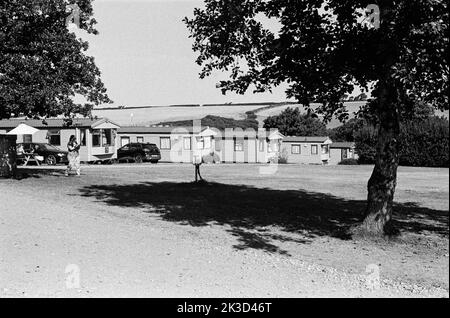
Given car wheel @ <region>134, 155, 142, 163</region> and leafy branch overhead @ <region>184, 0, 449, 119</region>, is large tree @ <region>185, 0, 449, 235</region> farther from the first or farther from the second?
car wheel @ <region>134, 155, 142, 163</region>

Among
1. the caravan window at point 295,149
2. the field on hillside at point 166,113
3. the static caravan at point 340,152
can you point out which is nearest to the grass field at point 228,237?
the caravan window at point 295,149

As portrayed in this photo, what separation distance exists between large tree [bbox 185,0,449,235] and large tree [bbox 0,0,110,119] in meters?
10.1

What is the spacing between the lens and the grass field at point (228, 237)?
6.86 m

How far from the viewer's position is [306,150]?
53000mm

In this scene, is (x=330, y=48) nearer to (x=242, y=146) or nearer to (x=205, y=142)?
(x=205, y=142)

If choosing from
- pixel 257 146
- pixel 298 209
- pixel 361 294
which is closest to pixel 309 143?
pixel 257 146

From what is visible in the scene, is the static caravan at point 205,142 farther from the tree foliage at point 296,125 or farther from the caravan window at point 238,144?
the tree foliage at point 296,125

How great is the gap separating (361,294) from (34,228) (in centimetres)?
706

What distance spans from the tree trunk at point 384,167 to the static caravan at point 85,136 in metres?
30.1

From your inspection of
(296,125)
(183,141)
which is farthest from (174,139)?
(296,125)

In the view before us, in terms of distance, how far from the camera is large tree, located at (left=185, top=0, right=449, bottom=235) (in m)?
7.89

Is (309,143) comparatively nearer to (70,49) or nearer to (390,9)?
(70,49)

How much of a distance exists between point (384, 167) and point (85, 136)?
31.1 metres

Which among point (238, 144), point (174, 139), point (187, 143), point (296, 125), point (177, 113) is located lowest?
point (238, 144)
